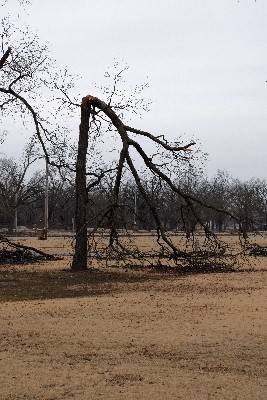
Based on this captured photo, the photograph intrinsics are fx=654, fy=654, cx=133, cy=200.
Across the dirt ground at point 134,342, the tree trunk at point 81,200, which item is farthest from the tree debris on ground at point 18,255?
the dirt ground at point 134,342

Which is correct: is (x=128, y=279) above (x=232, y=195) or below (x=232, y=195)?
below

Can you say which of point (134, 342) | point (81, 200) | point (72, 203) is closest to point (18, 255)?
point (81, 200)

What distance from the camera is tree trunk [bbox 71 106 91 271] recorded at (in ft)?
72.0

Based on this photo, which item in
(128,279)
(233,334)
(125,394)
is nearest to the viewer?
(125,394)

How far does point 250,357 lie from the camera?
7.86 meters

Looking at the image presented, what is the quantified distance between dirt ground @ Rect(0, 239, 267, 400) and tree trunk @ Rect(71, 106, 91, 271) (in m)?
5.37

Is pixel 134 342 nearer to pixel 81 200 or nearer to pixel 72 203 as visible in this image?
pixel 81 200

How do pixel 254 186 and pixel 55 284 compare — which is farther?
pixel 254 186

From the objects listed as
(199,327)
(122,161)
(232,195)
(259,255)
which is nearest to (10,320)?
(199,327)

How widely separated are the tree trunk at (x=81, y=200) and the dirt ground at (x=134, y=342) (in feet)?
17.6

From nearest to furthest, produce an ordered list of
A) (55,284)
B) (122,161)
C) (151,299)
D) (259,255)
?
(151,299)
(55,284)
(122,161)
(259,255)

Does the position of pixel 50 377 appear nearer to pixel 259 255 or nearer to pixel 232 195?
pixel 259 255

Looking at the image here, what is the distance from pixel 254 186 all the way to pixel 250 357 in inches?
4331

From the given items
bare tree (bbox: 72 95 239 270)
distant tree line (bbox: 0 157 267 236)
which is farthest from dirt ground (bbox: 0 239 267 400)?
distant tree line (bbox: 0 157 267 236)
